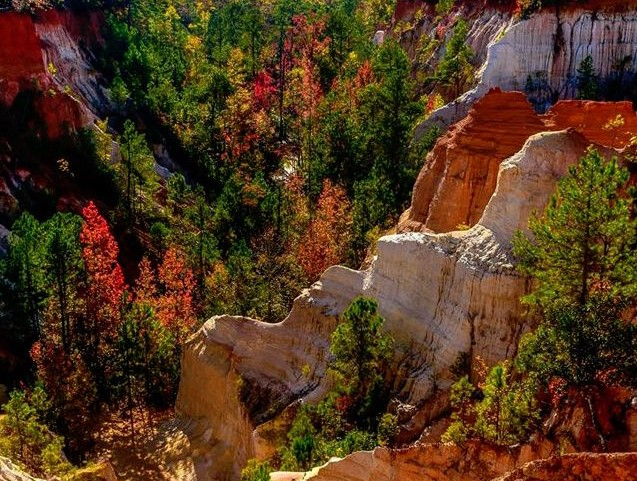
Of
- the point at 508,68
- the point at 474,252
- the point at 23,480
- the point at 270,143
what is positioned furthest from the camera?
the point at 270,143

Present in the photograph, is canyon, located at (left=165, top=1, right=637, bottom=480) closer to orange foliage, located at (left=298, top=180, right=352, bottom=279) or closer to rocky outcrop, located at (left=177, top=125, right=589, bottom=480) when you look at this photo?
rocky outcrop, located at (left=177, top=125, right=589, bottom=480)

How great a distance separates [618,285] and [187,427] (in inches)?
914

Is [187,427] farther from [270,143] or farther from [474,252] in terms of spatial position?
[270,143]

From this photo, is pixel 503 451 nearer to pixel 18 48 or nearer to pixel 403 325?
pixel 403 325

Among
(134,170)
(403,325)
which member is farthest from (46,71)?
(403,325)

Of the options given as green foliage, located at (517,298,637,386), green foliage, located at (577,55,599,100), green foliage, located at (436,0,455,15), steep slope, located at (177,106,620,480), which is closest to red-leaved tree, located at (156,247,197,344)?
steep slope, located at (177,106,620,480)

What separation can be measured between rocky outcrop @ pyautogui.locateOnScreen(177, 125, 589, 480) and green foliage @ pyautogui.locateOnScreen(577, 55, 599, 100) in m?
26.9

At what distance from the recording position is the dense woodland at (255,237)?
2066cm

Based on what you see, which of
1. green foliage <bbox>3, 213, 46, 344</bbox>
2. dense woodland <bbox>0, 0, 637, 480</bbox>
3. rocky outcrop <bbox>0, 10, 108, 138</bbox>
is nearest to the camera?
dense woodland <bbox>0, 0, 637, 480</bbox>

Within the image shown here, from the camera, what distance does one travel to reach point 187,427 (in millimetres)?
36062

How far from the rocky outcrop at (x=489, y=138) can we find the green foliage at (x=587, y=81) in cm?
1808

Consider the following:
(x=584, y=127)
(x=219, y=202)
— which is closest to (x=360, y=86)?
(x=219, y=202)

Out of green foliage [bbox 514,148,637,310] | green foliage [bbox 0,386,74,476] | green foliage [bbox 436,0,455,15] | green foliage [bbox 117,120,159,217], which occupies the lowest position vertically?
green foliage [bbox 0,386,74,476]

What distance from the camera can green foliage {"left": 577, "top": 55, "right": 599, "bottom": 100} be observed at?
5078 cm
